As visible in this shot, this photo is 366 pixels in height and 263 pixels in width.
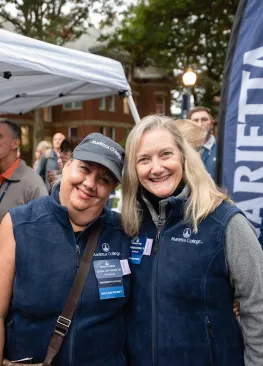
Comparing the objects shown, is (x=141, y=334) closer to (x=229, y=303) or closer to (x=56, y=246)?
(x=229, y=303)

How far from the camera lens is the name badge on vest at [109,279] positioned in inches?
84.2

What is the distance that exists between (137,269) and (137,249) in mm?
96

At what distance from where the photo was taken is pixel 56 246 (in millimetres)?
2143

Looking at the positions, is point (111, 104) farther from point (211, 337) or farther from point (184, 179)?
point (211, 337)

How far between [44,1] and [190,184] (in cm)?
2307

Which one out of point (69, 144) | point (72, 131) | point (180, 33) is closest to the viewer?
point (69, 144)

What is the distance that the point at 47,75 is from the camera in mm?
4473

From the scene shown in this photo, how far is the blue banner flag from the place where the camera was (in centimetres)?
344

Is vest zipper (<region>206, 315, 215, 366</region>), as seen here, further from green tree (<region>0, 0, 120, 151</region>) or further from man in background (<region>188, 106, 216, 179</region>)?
green tree (<region>0, 0, 120, 151</region>)

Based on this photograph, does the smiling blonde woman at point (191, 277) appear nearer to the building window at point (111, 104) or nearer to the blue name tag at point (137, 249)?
the blue name tag at point (137, 249)

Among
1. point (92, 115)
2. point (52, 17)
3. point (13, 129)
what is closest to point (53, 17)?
point (52, 17)

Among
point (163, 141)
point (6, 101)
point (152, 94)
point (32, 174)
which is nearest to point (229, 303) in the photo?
point (163, 141)

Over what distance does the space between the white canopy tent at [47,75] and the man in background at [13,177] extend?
53 centimetres

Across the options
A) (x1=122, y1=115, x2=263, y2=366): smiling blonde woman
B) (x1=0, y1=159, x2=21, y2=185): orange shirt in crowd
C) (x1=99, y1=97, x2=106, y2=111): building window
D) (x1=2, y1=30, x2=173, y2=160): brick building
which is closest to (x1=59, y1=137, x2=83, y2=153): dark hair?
(x1=0, y1=159, x2=21, y2=185): orange shirt in crowd
